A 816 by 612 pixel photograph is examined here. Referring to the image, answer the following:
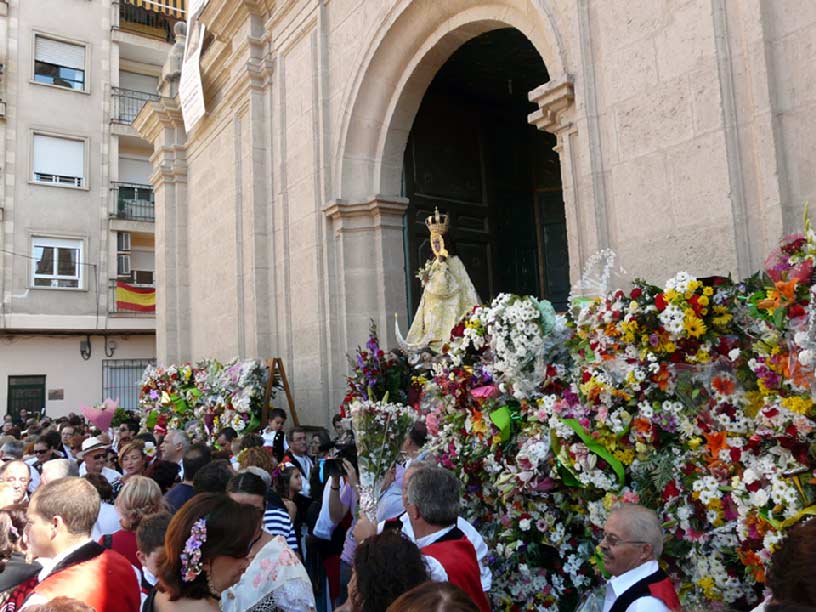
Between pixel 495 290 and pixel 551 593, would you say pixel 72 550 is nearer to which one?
pixel 551 593

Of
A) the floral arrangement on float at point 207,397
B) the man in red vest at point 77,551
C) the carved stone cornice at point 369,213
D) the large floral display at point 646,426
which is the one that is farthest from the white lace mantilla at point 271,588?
the floral arrangement on float at point 207,397

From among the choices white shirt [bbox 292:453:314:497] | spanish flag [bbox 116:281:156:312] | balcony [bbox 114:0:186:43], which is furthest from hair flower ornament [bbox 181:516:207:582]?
balcony [bbox 114:0:186:43]

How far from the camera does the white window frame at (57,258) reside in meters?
19.7

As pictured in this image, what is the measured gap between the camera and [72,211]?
2042cm

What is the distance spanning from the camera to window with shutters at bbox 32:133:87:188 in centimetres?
2008

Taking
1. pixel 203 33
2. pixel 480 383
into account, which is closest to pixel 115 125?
pixel 203 33

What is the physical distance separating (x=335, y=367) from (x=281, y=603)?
20.5 ft

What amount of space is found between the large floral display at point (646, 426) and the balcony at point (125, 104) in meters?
20.3

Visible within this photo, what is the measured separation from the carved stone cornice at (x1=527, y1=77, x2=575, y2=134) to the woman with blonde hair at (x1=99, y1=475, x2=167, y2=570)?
4003 mm

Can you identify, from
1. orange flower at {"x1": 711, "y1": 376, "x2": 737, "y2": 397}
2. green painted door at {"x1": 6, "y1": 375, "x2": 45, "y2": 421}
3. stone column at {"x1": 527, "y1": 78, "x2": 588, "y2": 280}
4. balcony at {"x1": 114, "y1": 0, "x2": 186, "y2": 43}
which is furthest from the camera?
balcony at {"x1": 114, "y1": 0, "x2": 186, "y2": 43}

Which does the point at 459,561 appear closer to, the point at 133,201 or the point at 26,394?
the point at 26,394

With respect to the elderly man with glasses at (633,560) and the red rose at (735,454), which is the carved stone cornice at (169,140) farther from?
the elderly man with glasses at (633,560)

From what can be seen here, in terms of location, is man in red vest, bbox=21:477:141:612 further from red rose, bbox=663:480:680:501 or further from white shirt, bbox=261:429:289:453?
white shirt, bbox=261:429:289:453

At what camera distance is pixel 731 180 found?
4285 mm
